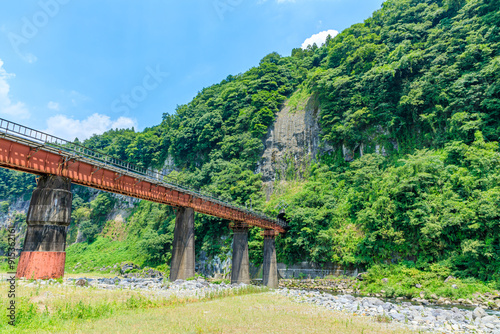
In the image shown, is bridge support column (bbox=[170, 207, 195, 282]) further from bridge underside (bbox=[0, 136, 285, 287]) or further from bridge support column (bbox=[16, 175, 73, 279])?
bridge support column (bbox=[16, 175, 73, 279])

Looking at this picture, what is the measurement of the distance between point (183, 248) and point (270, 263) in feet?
53.5

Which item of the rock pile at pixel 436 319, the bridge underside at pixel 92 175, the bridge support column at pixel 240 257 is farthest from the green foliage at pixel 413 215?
the bridge underside at pixel 92 175

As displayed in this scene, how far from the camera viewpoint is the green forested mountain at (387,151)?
29.9 m

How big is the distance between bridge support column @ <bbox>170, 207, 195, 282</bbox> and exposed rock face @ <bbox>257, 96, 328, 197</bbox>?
29730mm

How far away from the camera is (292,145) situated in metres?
59.2

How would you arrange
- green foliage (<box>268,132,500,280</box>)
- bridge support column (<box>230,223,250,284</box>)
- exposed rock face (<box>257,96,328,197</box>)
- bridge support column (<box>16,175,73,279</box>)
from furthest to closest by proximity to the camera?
exposed rock face (<box>257,96,328,197</box>)
bridge support column (<box>230,223,250,284</box>)
green foliage (<box>268,132,500,280</box>)
bridge support column (<box>16,175,73,279</box>)

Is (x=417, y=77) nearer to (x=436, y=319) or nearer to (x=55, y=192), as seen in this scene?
(x=436, y=319)

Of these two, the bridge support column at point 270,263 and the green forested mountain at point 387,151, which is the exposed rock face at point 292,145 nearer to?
the green forested mountain at point 387,151

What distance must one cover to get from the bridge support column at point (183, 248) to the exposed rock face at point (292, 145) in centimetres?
2973

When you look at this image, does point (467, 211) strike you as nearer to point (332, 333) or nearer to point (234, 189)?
point (332, 333)

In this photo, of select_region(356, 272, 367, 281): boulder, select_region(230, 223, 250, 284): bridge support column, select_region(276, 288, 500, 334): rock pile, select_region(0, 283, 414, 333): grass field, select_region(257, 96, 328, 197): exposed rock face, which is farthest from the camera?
select_region(257, 96, 328, 197): exposed rock face

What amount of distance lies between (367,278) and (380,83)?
30403 mm

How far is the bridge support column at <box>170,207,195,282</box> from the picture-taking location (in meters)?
27.1

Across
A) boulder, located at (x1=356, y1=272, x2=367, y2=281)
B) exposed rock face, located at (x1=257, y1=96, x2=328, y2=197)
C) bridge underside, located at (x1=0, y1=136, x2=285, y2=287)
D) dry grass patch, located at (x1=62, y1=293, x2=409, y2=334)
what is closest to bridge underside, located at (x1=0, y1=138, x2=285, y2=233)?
bridge underside, located at (x1=0, y1=136, x2=285, y2=287)
